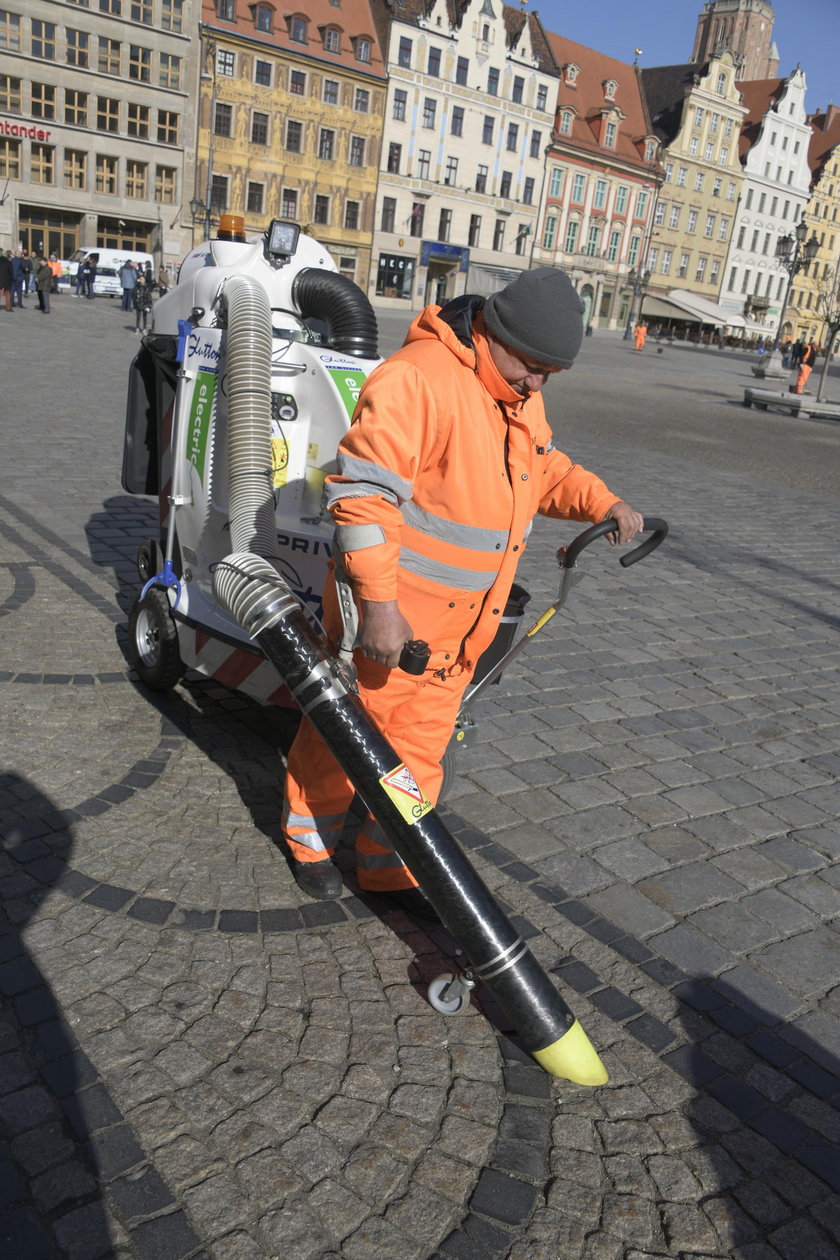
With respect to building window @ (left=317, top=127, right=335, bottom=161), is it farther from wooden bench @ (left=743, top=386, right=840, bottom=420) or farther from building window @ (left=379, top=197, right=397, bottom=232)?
wooden bench @ (left=743, top=386, right=840, bottom=420)

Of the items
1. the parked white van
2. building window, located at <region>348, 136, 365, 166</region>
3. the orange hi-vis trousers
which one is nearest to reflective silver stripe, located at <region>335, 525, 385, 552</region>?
the orange hi-vis trousers

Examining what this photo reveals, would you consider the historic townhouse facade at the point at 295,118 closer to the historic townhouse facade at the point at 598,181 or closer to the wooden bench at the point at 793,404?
the historic townhouse facade at the point at 598,181

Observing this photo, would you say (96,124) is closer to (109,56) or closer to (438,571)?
(109,56)

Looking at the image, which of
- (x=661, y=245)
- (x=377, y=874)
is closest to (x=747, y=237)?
(x=661, y=245)

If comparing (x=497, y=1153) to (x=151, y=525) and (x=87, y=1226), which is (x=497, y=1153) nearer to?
(x=87, y=1226)

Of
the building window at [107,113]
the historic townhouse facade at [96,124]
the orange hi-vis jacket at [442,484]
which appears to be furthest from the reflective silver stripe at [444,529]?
the building window at [107,113]

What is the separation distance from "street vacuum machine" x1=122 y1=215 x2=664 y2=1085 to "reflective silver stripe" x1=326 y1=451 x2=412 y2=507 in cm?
42

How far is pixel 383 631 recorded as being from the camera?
9.17 feet

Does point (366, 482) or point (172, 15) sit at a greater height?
point (172, 15)

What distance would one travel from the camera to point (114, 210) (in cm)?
4503

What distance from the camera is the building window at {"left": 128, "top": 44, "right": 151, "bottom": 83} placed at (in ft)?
145

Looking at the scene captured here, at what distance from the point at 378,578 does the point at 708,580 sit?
5.87m

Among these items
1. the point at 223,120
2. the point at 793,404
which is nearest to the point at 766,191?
the point at 223,120

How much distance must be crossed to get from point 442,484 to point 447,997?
1.43 m
